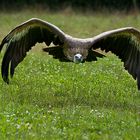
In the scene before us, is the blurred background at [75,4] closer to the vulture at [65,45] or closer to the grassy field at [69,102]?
the grassy field at [69,102]

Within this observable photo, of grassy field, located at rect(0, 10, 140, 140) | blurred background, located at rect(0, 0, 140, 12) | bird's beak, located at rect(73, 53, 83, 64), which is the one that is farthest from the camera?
blurred background, located at rect(0, 0, 140, 12)

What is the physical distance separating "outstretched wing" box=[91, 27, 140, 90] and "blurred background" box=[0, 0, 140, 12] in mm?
20320

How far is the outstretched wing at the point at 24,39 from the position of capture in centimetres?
1120

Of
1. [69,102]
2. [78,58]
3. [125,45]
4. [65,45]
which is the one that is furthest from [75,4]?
[69,102]

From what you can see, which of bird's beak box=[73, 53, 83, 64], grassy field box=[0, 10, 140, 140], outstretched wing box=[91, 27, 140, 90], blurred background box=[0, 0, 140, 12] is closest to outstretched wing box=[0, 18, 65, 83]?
bird's beak box=[73, 53, 83, 64]

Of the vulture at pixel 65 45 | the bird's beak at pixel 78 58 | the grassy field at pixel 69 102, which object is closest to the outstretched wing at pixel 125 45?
the vulture at pixel 65 45

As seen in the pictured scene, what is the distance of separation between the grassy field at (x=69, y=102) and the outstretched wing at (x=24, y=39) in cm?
49

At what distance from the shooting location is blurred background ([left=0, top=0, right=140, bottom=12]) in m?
32.1

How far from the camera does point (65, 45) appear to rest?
11.4 m

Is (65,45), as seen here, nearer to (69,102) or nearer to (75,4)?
(69,102)

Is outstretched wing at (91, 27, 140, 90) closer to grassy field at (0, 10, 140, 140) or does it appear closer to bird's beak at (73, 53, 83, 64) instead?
bird's beak at (73, 53, 83, 64)

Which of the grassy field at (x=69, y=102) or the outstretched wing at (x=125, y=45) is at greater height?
the outstretched wing at (x=125, y=45)

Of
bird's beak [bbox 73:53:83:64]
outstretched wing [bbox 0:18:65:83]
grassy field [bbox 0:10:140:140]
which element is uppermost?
outstretched wing [bbox 0:18:65:83]

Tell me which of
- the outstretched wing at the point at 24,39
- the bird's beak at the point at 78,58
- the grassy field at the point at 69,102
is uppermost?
the outstretched wing at the point at 24,39
